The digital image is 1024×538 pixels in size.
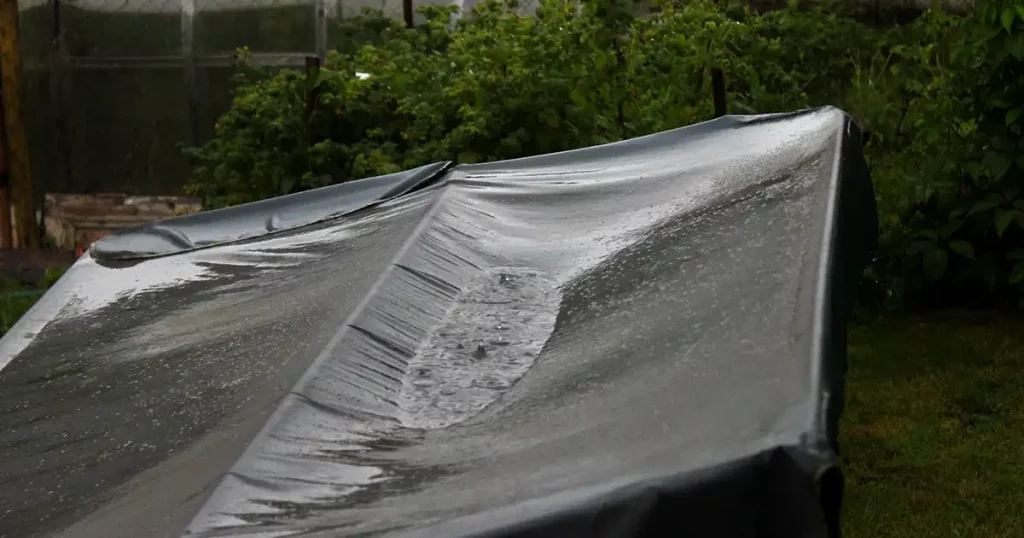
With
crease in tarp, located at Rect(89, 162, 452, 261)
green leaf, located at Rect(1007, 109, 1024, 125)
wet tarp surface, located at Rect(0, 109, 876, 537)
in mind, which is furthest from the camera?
green leaf, located at Rect(1007, 109, 1024, 125)

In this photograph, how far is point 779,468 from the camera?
1226 mm

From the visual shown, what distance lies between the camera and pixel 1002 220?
466 cm

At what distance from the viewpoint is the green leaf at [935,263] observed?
4.92 meters

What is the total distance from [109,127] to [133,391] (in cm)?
571

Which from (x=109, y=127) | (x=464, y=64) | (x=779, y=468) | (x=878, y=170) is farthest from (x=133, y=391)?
(x=109, y=127)

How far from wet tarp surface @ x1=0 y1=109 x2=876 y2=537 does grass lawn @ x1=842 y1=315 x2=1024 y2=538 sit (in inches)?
38.7

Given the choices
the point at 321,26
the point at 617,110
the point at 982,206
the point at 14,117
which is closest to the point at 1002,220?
the point at 982,206

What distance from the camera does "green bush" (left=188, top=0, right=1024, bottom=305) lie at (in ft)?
15.6

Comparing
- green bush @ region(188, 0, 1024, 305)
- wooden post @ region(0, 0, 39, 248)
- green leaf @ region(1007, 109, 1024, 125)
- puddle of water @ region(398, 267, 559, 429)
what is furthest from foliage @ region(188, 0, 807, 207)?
puddle of water @ region(398, 267, 559, 429)

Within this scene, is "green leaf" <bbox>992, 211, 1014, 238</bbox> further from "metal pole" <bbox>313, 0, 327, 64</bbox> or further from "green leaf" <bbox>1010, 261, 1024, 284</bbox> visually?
"metal pole" <bbox>313, 0, 327, 64</bbox>

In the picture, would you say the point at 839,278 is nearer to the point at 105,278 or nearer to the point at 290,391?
the point at 290,391

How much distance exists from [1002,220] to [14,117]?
4.67 m

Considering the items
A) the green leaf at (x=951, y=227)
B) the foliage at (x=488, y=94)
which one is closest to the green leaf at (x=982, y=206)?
the green leaf at (x=951, y=227)

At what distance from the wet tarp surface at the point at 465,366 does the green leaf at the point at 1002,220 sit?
187 cm
